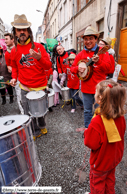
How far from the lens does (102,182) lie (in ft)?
4.27

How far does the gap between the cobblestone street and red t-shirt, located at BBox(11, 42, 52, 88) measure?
3.78 feet

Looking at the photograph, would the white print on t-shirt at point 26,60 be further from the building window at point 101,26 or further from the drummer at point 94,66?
the building window at point 101,26

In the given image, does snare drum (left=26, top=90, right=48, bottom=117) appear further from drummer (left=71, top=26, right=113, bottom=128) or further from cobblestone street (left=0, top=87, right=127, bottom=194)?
drummer (left=71, top=26, right=113, bottom=128)

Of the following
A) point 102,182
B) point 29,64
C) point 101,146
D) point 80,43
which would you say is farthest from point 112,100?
point 80,43

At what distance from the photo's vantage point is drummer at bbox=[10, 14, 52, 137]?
211 centimetres

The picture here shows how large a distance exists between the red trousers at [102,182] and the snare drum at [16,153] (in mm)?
614

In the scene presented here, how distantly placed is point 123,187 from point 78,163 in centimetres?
65

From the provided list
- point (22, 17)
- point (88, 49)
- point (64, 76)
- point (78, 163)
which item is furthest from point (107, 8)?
point (78, 163)

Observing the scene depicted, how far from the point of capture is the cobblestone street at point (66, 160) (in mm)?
1646

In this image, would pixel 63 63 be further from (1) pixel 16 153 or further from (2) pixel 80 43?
(2) pixel 80 43

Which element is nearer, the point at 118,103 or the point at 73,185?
the point at 118,103

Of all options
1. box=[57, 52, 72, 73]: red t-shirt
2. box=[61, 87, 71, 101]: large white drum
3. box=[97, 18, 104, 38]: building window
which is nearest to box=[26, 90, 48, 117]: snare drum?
box=[61, 87, 71, 101]: large white drum

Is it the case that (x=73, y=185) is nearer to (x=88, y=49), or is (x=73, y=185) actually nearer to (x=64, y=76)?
(x=88, y=49)

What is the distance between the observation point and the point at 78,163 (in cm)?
195
